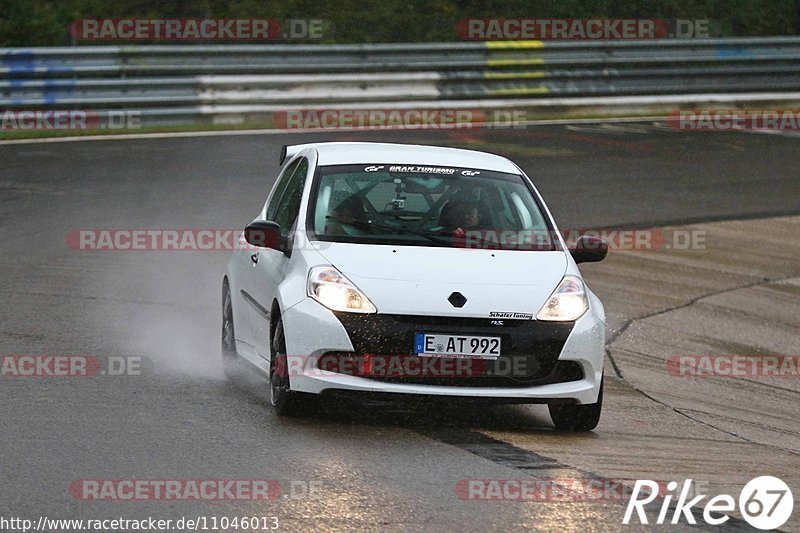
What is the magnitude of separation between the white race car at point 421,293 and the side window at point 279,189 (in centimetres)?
51

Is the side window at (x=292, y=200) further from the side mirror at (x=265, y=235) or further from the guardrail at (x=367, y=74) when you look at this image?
the guardrail at (x=367, y=74)

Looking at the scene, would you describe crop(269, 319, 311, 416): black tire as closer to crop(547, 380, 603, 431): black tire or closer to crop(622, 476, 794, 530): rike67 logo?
A: crop(547, 380, 603, 431): black tire

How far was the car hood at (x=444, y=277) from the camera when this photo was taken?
7.84m

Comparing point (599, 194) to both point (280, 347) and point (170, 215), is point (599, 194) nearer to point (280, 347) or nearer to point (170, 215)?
point (170, 215)

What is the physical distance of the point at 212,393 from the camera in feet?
29.1

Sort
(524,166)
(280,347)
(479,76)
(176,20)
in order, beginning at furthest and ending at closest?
(176,20), (479,76), (524,166), (280,347)

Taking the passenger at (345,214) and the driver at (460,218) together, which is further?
the driver at (460,218)

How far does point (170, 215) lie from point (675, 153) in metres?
8.18

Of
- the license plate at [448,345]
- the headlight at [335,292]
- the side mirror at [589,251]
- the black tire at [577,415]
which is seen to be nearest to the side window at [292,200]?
the headlight at [335,292]

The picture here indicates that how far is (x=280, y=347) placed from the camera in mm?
8141

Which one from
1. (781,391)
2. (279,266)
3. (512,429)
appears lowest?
(781,391)

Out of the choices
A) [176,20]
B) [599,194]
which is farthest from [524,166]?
[176,20]

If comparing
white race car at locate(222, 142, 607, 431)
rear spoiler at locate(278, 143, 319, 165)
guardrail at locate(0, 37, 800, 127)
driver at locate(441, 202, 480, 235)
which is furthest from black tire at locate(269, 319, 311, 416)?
guardrail at locate(0, 37, 800, 127)

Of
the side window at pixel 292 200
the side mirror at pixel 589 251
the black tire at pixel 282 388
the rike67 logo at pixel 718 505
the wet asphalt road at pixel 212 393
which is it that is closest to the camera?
the rike67 logo at pixel 718 505
